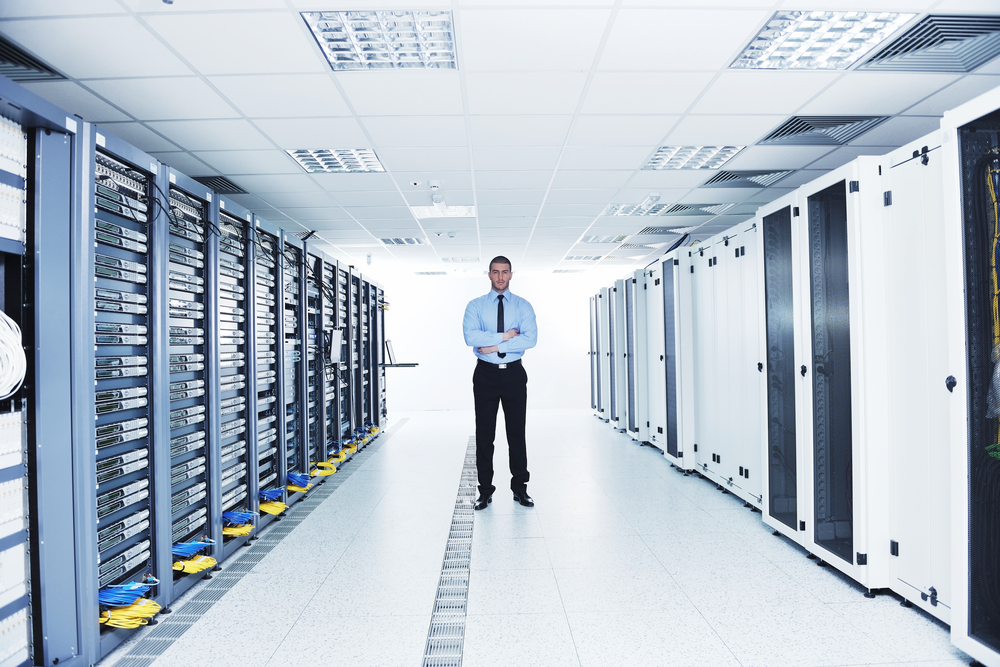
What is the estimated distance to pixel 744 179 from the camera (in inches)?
201

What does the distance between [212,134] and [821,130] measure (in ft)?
14.3

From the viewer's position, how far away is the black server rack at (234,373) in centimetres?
281

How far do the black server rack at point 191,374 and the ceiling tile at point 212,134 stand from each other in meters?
1.28

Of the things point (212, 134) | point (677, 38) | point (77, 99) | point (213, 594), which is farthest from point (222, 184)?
point (677, 38)

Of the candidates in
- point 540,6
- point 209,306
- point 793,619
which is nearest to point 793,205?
point 540,6

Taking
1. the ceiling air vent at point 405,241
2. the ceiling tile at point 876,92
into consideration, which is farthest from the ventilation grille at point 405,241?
the ceiling tile at point 876,92

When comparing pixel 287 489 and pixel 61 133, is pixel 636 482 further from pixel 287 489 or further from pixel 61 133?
pixel 61 133

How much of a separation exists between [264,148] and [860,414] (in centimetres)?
413

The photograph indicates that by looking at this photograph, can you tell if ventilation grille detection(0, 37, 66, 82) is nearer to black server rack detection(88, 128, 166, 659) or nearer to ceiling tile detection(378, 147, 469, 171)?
black server rack detection(88, 128, 166, 659)

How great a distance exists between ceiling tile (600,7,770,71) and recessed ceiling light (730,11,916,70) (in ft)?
0.37

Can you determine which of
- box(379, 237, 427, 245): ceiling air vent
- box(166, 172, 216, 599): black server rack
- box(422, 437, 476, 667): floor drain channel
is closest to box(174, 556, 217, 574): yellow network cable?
box(166, 172, 216, 599): black server rack

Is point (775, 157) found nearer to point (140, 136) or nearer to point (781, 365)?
point (781, 365)

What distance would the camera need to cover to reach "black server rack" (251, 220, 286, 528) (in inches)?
130

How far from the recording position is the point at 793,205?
2.73 meters
